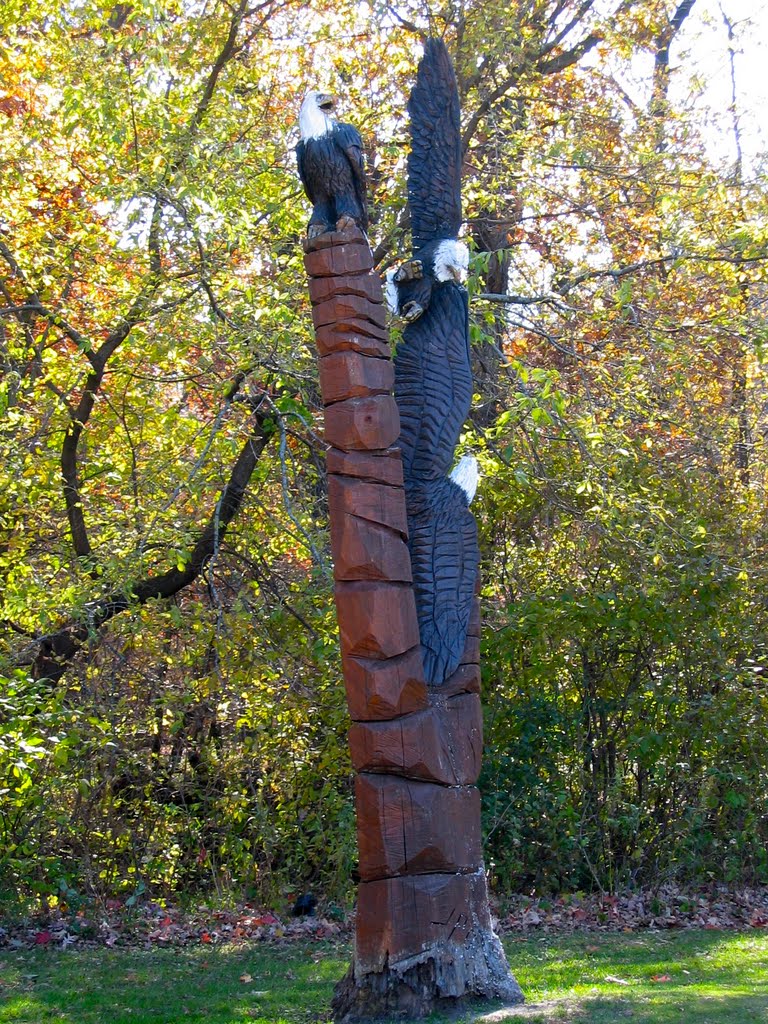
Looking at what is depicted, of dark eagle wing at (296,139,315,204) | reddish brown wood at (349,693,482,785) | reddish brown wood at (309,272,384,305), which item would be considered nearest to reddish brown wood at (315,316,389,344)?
reddish brown wood at (309,272,384,305)

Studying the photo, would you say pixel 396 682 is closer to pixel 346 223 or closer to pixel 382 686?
pixel 382 686

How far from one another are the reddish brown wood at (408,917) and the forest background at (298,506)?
3.53 metres

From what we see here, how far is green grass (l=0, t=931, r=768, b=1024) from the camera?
5.40 metres

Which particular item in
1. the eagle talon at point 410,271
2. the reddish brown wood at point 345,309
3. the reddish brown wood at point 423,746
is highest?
the eagle talon at point 410,271

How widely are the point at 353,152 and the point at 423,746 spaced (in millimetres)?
2717

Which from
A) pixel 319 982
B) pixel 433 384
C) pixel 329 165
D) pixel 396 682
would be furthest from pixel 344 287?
pixel 319 982

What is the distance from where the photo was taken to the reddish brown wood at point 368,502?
508cm

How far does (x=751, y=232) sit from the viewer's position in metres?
8.71

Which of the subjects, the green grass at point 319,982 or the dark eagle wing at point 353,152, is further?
the green grass at point 319,982

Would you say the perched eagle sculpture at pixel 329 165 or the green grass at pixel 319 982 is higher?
the perched eagle sculpture at pixel 329 165

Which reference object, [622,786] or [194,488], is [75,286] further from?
[622,786]

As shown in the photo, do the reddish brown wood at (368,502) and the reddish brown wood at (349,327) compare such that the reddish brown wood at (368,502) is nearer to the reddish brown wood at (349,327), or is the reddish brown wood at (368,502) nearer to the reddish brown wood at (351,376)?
the reddish brown wood at (351,376)

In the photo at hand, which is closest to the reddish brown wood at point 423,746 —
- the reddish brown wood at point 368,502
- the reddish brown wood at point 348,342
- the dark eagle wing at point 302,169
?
the reddish brown wood at point 368,502

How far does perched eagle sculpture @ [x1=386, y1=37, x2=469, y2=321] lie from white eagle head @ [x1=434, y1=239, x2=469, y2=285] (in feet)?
0.03
